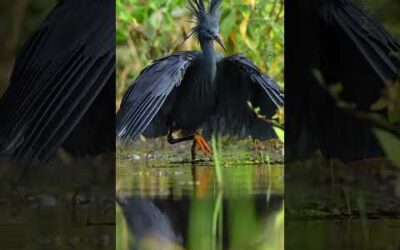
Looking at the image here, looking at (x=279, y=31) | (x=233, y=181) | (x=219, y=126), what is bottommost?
(x=233, y=181)

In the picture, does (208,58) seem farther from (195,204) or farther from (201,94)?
(195,204)

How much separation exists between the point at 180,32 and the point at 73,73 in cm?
35

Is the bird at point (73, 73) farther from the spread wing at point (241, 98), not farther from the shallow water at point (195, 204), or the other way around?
the spread wing at point (241, 98)

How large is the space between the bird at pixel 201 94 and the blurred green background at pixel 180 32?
22mm

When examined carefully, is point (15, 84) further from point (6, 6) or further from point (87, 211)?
point (87, 211)

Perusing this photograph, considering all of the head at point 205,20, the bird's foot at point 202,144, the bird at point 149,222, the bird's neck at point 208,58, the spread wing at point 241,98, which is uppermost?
the head at point 205,20

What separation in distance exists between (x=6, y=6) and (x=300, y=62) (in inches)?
34.3

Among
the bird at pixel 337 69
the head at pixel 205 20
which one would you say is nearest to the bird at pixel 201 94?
the head at pixel 205 20

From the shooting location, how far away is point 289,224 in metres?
2.15

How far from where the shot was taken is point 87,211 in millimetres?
2123

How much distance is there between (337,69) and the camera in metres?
2.13

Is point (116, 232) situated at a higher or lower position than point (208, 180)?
lower

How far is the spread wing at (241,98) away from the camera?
220 centimetres

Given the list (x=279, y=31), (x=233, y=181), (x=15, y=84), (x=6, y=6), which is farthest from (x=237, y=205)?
(x=6, y=6)
